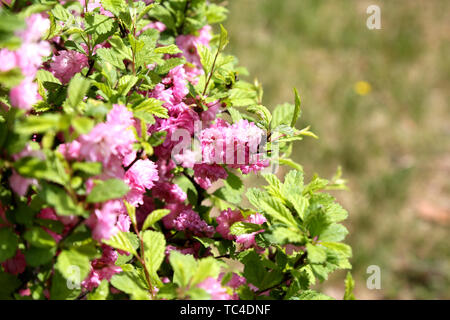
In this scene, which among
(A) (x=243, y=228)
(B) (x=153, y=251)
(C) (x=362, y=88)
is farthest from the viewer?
(C) (x=362, y=88)

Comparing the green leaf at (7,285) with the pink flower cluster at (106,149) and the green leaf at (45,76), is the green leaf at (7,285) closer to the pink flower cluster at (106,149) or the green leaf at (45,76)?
the pink flower cluster at (106,149)

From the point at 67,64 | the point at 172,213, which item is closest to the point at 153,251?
the point at 172,213

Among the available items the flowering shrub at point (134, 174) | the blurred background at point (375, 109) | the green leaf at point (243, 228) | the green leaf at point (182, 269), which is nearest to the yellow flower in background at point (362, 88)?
the blurred background at point (375, 109)

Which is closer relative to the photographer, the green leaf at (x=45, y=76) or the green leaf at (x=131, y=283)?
the green leaf at (x=131, y=283)

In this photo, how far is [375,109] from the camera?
3986 millimetres

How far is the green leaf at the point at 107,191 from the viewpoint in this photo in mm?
655

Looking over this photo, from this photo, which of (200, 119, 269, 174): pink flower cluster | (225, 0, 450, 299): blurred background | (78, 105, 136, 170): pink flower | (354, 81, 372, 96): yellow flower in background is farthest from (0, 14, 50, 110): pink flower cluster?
(354, 81, 372, 96): yellow flower in background

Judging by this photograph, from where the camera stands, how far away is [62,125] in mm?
622

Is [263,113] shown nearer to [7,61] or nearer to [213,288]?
[213,288]

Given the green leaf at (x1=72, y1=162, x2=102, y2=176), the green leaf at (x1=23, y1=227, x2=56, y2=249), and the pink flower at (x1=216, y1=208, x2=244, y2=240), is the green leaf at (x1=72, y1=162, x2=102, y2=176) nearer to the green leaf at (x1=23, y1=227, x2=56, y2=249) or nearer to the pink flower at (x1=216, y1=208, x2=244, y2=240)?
the green leaf at (x1=23, y1=227, x2=56, y2=249)

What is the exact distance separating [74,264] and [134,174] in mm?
234

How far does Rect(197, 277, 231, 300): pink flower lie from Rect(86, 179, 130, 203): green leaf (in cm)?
21

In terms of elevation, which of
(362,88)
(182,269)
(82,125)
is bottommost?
(182,269)
